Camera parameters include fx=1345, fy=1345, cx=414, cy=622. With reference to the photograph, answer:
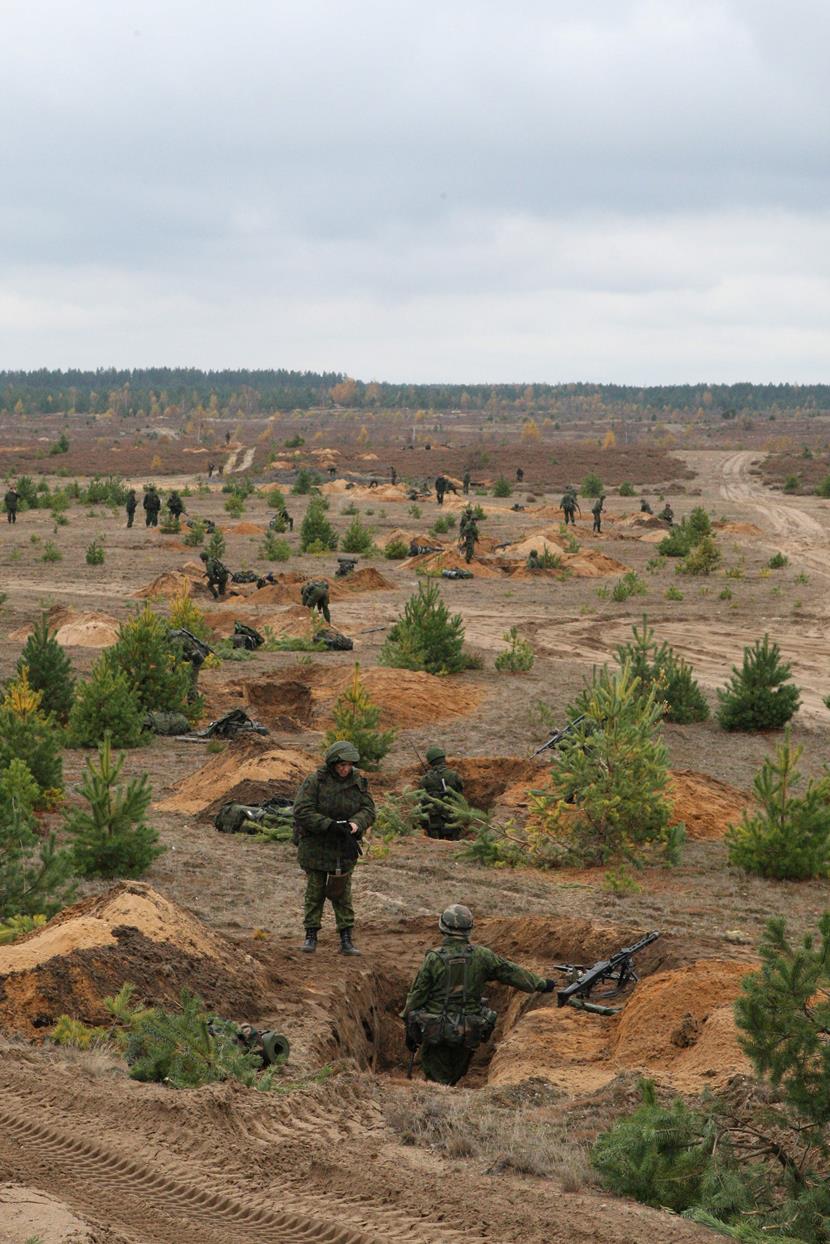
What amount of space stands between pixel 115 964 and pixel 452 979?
1908mm

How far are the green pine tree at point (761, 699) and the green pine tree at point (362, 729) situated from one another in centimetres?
512

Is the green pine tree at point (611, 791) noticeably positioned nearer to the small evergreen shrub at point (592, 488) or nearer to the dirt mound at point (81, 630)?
the dirt mound at point (81, 630)

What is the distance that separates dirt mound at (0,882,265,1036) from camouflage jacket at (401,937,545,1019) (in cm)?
97

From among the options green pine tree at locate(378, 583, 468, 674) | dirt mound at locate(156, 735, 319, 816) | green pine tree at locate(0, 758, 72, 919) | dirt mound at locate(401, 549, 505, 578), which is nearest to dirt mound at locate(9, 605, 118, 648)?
green pine tree at locate(378, 583, 468, 674)

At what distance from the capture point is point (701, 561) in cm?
3516

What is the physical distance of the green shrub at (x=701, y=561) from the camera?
3509 cm

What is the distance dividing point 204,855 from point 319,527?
27679mm

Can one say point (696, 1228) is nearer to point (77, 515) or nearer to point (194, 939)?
point (194, 939)

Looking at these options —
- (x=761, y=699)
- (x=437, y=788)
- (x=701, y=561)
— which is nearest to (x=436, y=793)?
(x=437, y=788)

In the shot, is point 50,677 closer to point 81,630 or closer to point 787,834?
point 81,630

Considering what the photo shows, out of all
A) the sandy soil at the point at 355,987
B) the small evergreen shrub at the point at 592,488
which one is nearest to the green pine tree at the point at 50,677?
the sandy soil at the point at 355,987

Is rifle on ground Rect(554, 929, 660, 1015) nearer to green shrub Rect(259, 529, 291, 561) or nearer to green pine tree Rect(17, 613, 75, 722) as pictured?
green pine tree Rect(17, 613, 75, 722)

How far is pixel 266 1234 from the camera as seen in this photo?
15.8 feet

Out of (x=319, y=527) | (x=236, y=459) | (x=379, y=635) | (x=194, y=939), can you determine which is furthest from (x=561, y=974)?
(x=236, y=459)
